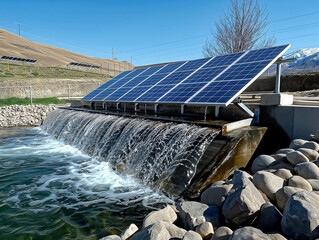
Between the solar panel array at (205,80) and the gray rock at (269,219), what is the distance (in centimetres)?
335

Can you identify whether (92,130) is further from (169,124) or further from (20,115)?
(20,115)

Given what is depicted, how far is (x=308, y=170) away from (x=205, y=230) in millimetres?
2408

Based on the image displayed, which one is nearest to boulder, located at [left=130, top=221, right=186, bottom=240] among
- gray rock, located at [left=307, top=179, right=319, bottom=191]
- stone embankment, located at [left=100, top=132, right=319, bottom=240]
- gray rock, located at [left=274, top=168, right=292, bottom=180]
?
stone embankment, located at [left=100, top=132, right=319, bottom=240]

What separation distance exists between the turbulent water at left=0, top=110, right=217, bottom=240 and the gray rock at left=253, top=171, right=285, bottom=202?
1654 mm

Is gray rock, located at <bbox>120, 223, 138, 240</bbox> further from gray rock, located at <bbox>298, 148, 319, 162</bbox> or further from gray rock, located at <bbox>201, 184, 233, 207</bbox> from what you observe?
gray rock, located at <bbox>298, 148, 319, 162</bbox>

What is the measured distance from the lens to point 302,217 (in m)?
2.73

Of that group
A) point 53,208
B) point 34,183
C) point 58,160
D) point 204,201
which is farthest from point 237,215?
point 58,160

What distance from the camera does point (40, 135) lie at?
43.3ft

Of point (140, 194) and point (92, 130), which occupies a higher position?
point (92, 130)

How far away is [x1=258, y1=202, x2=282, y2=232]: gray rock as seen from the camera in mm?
3121

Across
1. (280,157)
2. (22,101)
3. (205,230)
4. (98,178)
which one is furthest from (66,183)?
(22,101)

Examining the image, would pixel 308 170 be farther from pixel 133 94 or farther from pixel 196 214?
pixel 133 94

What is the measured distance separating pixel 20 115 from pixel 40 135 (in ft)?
19.1

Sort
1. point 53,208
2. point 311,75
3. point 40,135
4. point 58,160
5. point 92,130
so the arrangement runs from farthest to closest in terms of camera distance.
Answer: point 311,75 < point 40,135 < point 92,130 < point 58,160 < point 53,208
